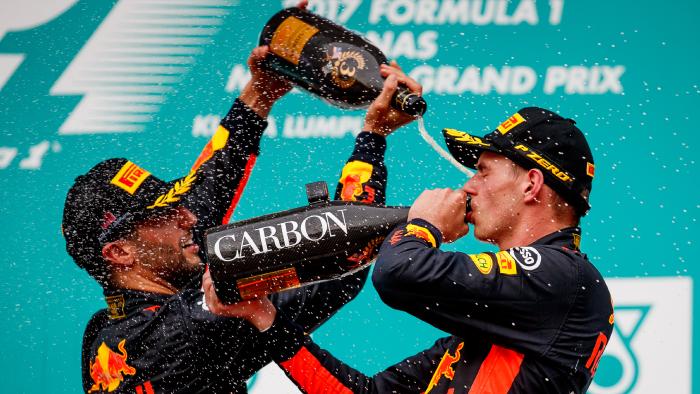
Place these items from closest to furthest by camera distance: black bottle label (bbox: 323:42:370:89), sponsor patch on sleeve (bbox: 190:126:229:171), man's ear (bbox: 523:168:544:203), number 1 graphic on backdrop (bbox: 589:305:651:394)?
1. man's ear (bbox: 523:168:544:203)
2. black bottle label (bbox: 323:42:370:89)
3. sponsor patch on sleeve (bbox: 190:126:229:171)
4. number 1 graphic on backdrop (bbox: 589:305:651:394)

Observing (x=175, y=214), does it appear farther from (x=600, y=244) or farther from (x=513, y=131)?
(x=600, y=244)

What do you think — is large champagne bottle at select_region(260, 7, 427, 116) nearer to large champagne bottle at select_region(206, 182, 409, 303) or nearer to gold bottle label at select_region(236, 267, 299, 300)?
large champagne bottle at select_region(206, 182, 409, 303)

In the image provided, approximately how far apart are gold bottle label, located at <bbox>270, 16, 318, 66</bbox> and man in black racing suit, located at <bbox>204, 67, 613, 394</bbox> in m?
0.53

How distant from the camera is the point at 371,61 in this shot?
290cm

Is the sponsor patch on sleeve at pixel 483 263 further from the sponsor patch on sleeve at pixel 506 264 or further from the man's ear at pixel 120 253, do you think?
the man's ear at pixel 120 253

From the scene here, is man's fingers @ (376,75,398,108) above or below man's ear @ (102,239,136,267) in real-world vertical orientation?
above

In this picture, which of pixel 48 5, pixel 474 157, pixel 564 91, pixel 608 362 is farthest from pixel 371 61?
pixel 48 5

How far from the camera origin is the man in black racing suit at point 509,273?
2291 mm

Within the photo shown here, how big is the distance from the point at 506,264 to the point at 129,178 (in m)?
1.20

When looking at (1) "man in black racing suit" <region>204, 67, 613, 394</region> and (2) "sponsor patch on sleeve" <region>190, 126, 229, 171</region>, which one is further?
(2) "sponsor patch on sleeve" <region>190, 126, 229, 171</region>

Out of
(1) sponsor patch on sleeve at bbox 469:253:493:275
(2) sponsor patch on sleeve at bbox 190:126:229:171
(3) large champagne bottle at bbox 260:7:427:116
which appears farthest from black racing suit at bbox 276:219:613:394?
(2) sponsor patch on sleeve at bbox 190:126:229:171

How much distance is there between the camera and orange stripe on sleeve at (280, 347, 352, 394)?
2.72 m

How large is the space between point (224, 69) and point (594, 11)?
1.33 m

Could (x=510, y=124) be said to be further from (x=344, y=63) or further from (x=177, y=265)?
(x=177, y=265)
